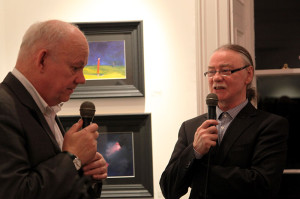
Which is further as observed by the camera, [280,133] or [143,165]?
[143,165]

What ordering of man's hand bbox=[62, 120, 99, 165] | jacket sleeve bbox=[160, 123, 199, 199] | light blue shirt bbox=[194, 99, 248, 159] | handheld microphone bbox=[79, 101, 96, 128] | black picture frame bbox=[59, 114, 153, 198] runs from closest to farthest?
man's hand bbox=[62, 120, 99, 165] → handheld microphone bbox=[79, 101, 96, 128] → jacket sleeve bbox=[160, 123, 199, 199] → light blue shirt bbox=[194, 99, 248, 159] → black picture frame bbox=[59, 114, 153, 198]

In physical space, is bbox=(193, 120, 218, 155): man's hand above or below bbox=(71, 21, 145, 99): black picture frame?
below

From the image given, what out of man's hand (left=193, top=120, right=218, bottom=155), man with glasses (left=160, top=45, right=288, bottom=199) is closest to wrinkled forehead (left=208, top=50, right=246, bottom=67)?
man with glasses (left=160, top=45, right=288, bottom=199)

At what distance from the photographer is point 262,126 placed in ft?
6.46

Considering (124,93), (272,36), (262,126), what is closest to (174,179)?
(262,126)

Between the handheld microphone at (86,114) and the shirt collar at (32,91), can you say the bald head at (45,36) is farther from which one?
→ the handheld microphone at (86,114)

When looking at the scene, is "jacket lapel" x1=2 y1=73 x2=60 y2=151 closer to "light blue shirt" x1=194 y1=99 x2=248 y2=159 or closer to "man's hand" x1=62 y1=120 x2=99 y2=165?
"man's hand" x1=62 y1=120 x2=99 y2=165

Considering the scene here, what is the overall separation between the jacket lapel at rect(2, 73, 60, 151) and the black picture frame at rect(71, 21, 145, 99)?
1.59 m

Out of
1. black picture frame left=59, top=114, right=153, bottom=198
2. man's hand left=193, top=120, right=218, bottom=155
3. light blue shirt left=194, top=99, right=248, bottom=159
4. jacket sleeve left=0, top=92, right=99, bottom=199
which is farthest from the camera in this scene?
black picture frame left=59, top=114, right=153, bottom=198

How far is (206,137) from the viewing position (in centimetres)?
183

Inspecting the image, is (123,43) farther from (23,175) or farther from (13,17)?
(23,175)

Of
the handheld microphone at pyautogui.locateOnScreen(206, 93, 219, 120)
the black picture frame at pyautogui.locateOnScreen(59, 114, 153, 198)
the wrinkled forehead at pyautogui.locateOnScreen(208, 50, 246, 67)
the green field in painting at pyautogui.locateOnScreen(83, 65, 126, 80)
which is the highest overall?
the wrinkled forehead at pyautogui.locateOnScreen(208, 50, 246, 67)

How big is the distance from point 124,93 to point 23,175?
5.92 ft

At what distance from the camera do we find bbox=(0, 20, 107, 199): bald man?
1.23m
